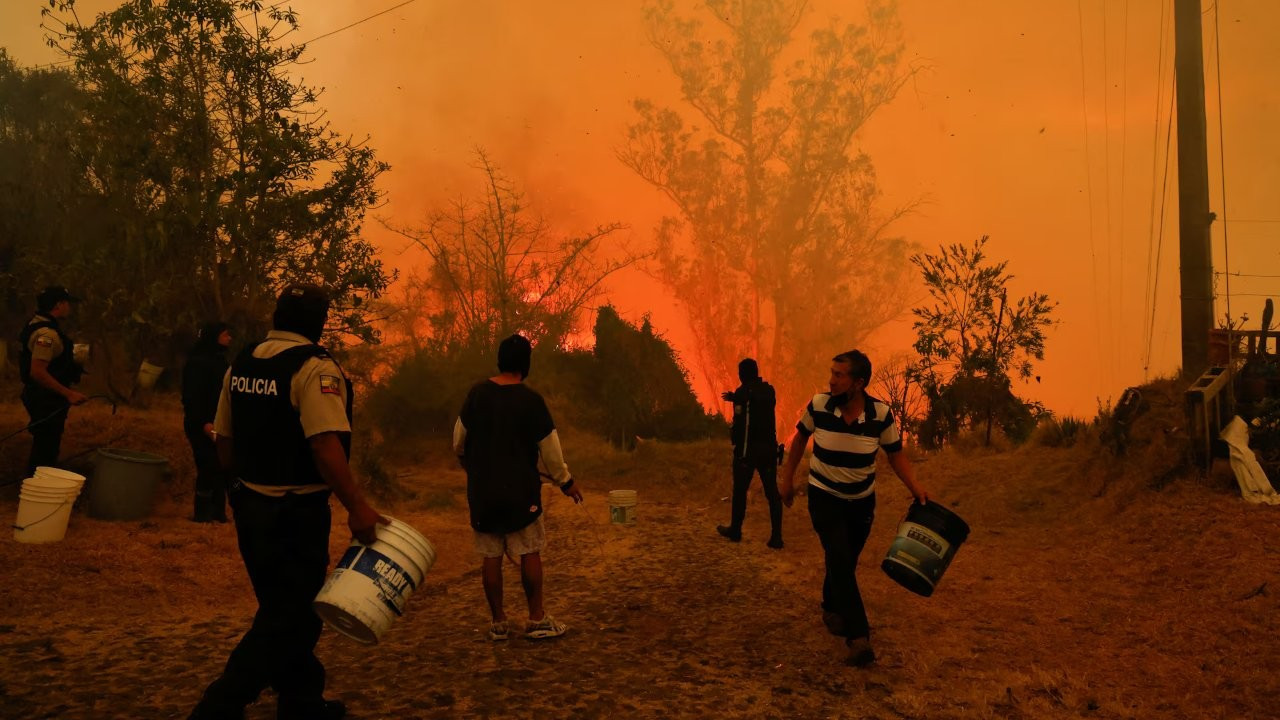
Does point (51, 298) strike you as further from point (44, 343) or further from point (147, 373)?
point (147, 373)

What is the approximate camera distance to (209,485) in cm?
841

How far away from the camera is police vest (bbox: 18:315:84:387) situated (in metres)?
7.41

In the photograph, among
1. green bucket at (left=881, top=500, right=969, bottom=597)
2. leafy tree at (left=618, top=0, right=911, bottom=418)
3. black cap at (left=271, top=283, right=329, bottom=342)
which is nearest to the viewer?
black cap at (left=271, top=283, right=329, bottom=342)

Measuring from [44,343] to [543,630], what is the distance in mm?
5344

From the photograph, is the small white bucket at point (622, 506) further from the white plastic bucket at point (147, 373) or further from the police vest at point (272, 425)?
the white plastic bucket at point (147, 373)

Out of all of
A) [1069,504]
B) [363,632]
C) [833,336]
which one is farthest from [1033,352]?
[833,336]

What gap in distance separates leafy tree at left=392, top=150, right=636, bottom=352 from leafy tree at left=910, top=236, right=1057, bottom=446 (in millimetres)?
8939

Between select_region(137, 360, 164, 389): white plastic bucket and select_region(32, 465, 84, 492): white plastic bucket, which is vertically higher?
select_region(137, 360, 164, 389): white plastic bucket

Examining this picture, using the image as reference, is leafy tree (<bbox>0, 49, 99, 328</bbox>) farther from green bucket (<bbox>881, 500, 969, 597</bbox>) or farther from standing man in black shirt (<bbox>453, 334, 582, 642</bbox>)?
green bucket (<bbox>881, 500, 969, 597</bbox>)

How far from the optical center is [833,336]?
39.0m

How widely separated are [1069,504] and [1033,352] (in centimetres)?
426

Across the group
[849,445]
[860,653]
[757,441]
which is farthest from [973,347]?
[860,653]

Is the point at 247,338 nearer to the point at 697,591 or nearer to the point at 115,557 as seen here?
the point at 115,557

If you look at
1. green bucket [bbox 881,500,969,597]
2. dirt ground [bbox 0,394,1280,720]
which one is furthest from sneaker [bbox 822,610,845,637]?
green bucket [bbox 881,500,969,597]
